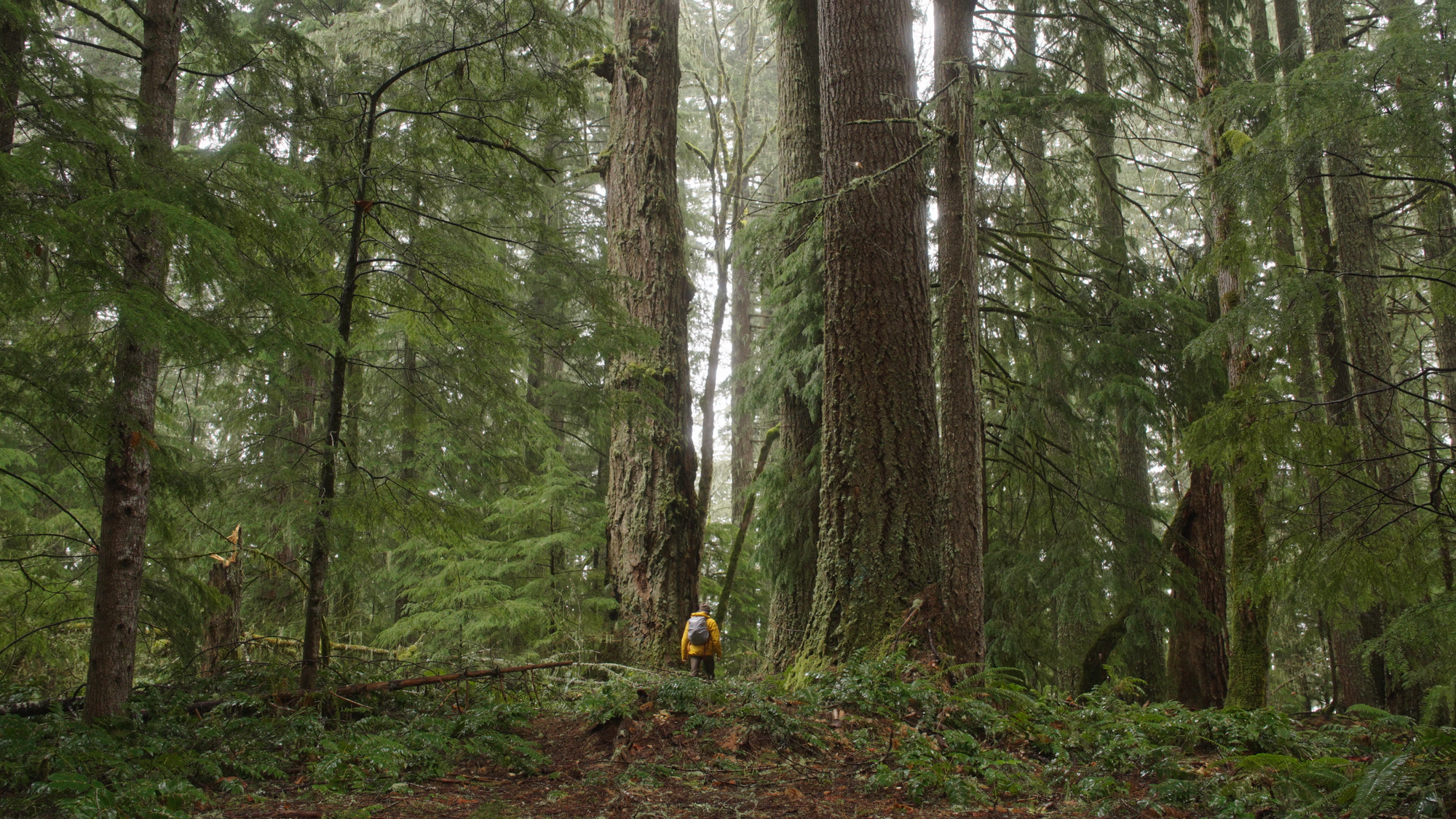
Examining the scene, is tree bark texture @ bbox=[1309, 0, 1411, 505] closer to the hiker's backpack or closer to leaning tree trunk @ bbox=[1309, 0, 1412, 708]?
leaning tree trunk @ bbox=[1309, 0, 1412, 708]

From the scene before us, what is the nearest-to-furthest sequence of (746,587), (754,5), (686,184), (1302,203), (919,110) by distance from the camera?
(919,110), (1302,203), (746,587), (754,5), (686,184)

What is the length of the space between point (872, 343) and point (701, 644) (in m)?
3.08

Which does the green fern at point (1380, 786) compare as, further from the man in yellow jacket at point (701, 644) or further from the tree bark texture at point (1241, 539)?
the man in yellow jacket at point (701, 644)

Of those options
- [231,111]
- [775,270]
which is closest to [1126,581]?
[775,270]

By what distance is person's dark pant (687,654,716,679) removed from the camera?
6.78 m

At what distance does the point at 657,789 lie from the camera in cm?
337

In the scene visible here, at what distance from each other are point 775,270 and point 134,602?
19.4 feet

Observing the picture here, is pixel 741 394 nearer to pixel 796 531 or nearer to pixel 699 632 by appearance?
pixel 796 531

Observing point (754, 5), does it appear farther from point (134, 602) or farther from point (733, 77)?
point (134, 602)

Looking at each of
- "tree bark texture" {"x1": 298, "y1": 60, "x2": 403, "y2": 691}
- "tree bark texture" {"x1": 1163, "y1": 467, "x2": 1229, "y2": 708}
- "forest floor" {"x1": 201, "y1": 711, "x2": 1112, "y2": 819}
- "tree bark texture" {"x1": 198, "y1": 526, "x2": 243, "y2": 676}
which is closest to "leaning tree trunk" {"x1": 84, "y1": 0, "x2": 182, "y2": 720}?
"tree bark texture" {"x1": 298, "y1": 60, "x2": 403, "y2": 691}

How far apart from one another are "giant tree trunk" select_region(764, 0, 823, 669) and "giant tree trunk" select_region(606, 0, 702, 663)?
0.99 m

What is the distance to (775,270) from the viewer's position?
8.13 metres

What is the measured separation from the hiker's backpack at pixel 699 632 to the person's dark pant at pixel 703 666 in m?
0.14

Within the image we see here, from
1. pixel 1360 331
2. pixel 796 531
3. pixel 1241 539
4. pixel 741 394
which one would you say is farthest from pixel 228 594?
pixel 1360 331
